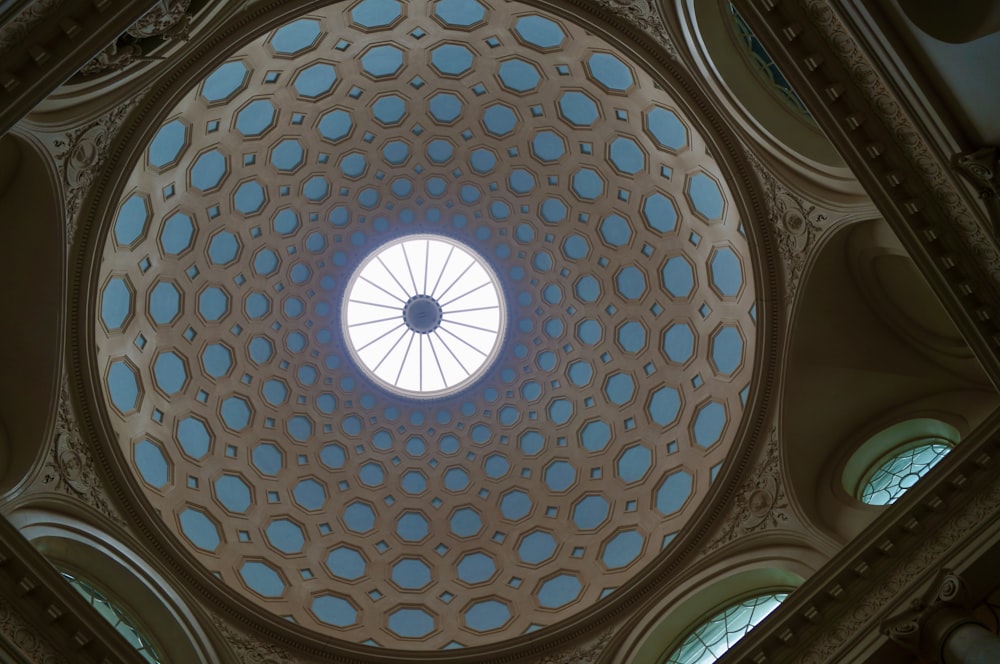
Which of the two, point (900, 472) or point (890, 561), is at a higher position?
point (900, 472)

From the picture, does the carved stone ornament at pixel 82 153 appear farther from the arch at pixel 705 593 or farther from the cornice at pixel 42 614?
the arch at pixel 705 593

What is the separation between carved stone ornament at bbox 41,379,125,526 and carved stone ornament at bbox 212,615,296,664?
3.12 m

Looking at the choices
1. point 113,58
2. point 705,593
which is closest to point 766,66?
point 705,593

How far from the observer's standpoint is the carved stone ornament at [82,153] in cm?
1322

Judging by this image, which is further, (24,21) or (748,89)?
(748,89)

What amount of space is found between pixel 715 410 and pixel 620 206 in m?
5.54

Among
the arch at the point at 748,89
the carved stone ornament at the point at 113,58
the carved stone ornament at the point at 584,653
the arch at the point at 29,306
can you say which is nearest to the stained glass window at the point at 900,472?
the arch at the point at 748,89

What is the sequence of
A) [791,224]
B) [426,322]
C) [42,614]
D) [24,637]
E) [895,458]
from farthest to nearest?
[426,322], [791,224], [895,458], [42,614], [24,637]

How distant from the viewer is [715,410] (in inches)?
726

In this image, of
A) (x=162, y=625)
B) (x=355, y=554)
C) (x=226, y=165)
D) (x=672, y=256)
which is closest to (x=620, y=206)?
(x=672, y=256)

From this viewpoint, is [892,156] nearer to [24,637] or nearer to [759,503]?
[759,503]

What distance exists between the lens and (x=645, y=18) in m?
14.8

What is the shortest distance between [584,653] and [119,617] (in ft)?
28.7

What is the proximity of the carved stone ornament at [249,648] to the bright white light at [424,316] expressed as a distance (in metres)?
8.02
